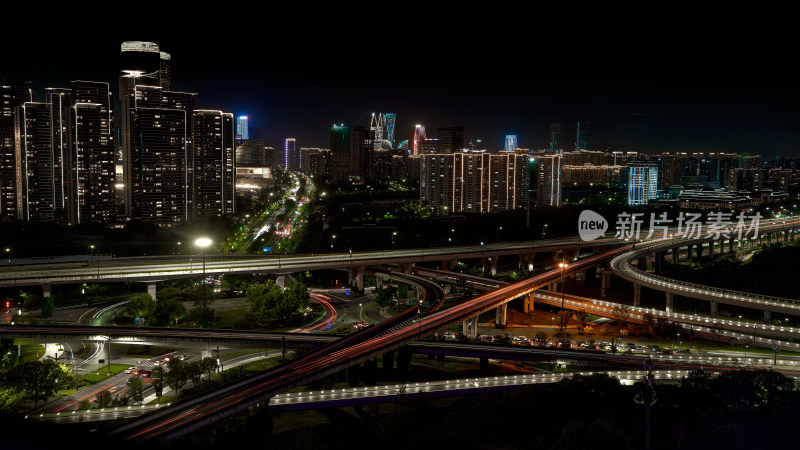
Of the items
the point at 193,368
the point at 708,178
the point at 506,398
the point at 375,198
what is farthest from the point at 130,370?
the point at 708,178

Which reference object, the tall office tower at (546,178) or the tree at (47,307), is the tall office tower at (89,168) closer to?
the tree at (47,307)

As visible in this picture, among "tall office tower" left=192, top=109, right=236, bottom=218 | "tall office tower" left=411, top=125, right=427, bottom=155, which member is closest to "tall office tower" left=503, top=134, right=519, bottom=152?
"tall office tower" left=411, top=125, right=427, bottom=155

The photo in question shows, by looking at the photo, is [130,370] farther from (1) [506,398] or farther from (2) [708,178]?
(2) [708,178]

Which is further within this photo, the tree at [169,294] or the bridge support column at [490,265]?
the bridge support column at [490,265]

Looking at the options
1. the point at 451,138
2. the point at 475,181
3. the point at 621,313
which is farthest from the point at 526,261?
the point at 451,138

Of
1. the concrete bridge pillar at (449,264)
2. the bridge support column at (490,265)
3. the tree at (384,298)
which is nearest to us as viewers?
the tree at (384,298)

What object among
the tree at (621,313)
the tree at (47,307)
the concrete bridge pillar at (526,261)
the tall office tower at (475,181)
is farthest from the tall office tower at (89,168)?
the tree at (621,313)
